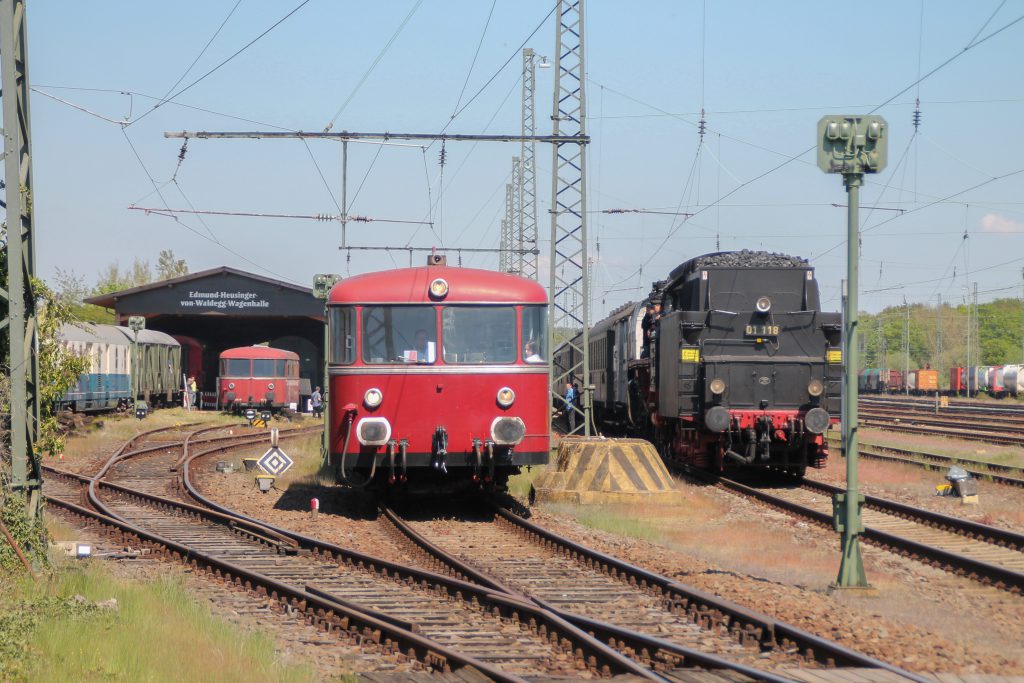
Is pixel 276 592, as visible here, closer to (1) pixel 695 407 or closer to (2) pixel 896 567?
(2) pixel 896 567

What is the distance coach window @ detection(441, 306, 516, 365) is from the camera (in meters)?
14.4

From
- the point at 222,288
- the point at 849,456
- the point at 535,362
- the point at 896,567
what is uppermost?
the point at 222,288

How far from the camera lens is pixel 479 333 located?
47.6 feet

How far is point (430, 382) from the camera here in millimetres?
14305

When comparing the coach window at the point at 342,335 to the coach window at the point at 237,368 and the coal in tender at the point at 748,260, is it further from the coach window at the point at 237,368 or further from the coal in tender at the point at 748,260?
the coach window at the point at 237,368

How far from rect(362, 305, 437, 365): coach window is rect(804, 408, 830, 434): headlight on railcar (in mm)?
6737

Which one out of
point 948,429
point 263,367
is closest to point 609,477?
point 948,429

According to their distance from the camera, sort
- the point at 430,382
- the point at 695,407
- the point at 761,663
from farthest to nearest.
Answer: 1. the point at 695,407
2. the point at 430,382
3. the point at 761,663

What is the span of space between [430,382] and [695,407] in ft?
20.1

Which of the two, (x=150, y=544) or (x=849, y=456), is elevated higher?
(x=849, y=456)

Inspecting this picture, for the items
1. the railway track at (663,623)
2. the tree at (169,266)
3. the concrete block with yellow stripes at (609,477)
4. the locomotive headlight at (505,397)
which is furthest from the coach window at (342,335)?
the tree at (169,266)

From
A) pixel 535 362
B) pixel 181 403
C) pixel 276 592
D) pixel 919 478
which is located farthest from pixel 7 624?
pixel 181 403

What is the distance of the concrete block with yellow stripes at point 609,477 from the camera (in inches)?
653

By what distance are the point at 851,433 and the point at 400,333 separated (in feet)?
19.9
